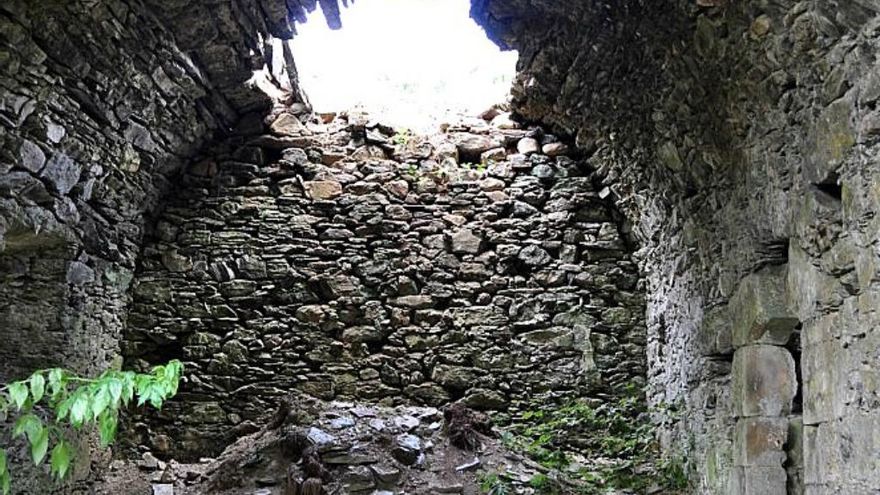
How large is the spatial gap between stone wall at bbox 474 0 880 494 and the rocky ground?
1.30 metres

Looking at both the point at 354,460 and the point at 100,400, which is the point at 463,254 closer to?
the point at 354,460

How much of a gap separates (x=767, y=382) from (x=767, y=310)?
0.35 meters

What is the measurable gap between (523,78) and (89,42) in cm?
325

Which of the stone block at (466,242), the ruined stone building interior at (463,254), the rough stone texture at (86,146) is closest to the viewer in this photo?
the ruined stone building interior at (463,254)

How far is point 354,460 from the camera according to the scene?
4781mm

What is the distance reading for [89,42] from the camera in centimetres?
434

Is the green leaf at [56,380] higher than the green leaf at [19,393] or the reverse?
higher

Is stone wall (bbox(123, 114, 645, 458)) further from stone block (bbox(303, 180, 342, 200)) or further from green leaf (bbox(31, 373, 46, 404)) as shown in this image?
green leaf (bbox(31, 373, 46, 404))

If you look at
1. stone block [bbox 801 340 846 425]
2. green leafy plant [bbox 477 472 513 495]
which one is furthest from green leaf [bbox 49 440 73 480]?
green leafy plant [bbox 477 472 513 495]

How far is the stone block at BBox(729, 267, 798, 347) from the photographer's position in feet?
11.3

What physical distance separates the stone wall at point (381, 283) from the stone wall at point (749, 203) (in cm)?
79

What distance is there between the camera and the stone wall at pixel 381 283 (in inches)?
238

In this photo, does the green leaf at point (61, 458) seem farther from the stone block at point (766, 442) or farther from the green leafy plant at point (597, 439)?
the green leafy plant at point (597, 439)

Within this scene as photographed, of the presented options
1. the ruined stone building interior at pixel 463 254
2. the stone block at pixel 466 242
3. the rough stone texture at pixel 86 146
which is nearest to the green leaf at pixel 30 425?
the ruined stone building interior at pixel 463 254
